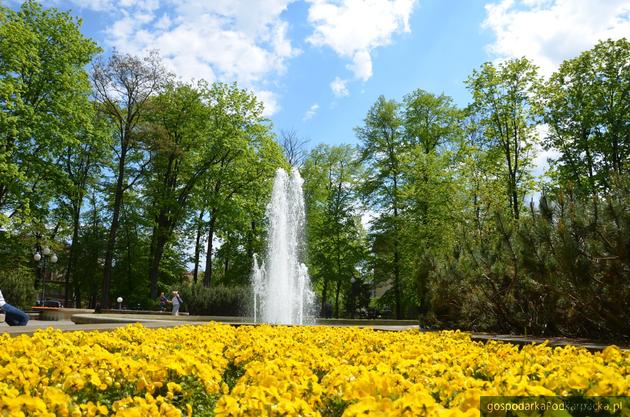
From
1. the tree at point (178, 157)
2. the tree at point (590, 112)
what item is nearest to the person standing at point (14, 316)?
the tree at point (178, 157)

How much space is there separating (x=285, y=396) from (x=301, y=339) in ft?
12.7

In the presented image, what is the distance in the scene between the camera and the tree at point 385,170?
28422 millimetres

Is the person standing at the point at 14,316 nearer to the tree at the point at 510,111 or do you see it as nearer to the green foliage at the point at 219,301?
the green foliage at the point at 219,301

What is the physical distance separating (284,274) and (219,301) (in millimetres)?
5221

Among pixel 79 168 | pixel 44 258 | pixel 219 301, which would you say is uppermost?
pixel 79 168

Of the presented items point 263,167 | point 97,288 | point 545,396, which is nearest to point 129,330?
point 545,396

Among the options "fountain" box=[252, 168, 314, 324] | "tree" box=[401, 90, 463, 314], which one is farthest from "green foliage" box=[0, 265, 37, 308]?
"tree" box=[401, 90, 463, 314]

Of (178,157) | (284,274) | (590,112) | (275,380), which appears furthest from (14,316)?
(590,112)

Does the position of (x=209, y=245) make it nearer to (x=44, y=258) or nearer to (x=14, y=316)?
(x=44, y=258)

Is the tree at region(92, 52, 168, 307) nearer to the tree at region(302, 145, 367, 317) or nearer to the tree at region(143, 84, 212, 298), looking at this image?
the tree at region(143, 84, 212, 298)

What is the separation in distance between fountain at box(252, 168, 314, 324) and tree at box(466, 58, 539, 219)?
33.3ft

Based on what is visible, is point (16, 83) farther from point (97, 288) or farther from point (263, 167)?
point (97, 288)

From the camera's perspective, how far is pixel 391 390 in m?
2.65

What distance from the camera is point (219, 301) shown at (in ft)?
72.7
